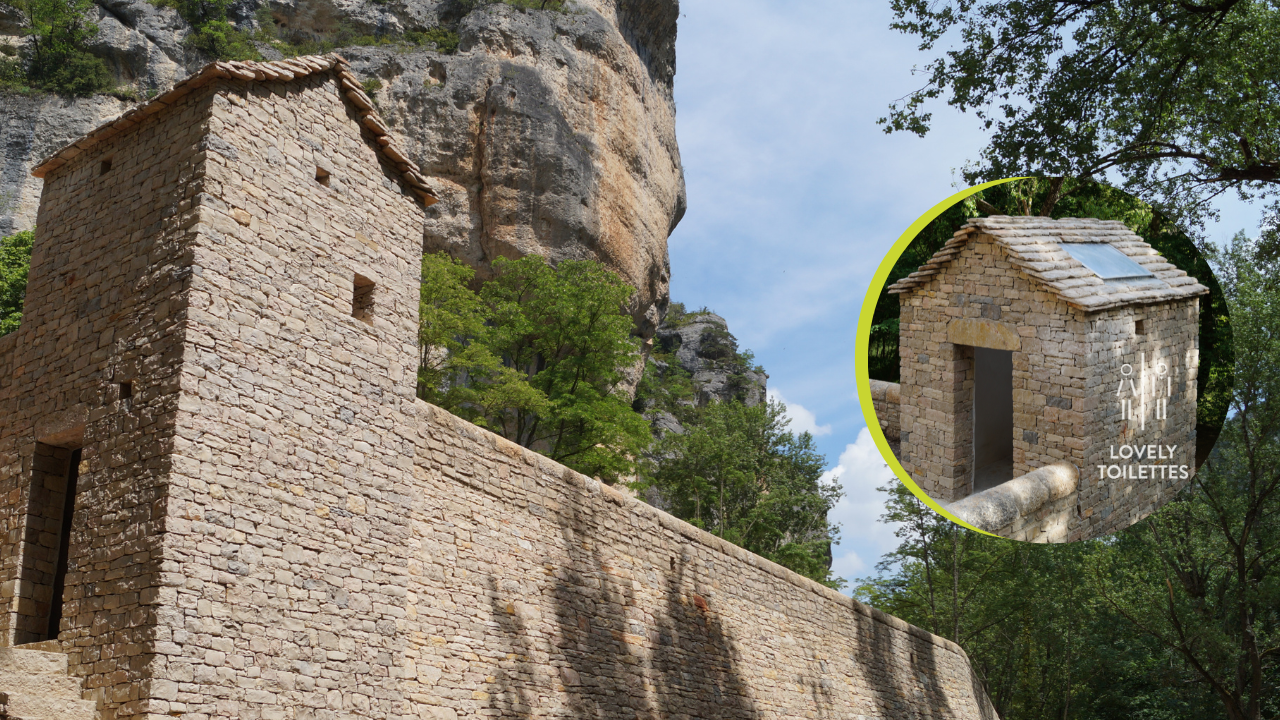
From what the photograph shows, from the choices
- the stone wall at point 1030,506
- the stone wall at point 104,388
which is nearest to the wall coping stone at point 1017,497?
the stone wall at point 1030,506

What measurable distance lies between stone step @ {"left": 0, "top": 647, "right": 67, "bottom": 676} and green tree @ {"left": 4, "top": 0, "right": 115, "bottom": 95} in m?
24.0

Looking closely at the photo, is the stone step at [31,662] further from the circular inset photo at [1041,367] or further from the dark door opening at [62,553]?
the circular inset photo at [1041,367]

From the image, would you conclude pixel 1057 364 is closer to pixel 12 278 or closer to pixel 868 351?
pixel 868 351

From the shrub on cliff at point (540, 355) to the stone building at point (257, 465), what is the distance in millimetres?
10432

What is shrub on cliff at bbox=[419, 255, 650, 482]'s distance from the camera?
19891mm

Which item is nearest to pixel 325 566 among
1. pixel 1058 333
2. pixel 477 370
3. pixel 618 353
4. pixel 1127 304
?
pixel 1058 333

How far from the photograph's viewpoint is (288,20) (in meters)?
29.1

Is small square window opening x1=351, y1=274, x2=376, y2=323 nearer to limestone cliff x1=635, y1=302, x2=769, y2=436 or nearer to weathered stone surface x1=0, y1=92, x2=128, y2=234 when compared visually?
weathered stone surface x1=0, y1=92, x2=128, y2=234

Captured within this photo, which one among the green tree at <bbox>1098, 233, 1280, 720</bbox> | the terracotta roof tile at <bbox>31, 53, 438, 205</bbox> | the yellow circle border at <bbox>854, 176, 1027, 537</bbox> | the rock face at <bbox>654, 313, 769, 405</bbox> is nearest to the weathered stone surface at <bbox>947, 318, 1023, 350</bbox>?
the yellow circle border at <bbox>854, 176, 1027, 537</bbox>

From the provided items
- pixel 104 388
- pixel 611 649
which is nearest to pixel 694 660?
pixel 611 649

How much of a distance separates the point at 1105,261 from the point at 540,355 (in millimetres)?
19441

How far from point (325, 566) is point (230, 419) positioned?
1.35m

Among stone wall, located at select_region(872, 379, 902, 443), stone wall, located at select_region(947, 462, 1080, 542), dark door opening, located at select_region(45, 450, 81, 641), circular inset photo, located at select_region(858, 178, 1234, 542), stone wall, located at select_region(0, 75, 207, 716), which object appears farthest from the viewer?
dark door opening, located at select_region(45, 450, 81, 641)

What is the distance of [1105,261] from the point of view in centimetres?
611
